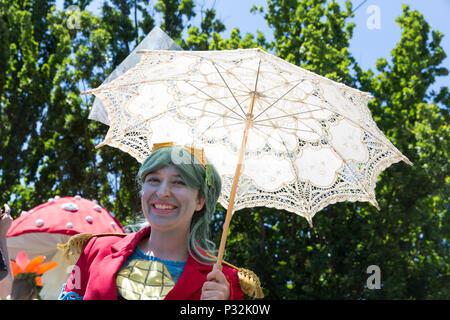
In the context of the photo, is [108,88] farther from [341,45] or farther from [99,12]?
[99,12]

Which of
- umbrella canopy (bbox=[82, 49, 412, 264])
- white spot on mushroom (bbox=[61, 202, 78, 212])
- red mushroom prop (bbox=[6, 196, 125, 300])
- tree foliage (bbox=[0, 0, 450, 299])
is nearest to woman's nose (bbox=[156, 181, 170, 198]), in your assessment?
umbrella canopy (bbox=[82, 49, 412, 264])

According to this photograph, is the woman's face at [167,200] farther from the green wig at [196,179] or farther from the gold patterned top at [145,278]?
the gold patterned top at [145,278]

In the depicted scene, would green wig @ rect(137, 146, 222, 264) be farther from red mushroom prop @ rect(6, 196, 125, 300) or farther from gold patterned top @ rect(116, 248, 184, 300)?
red mushroom prop @ rect(6, 196, 125, 300)

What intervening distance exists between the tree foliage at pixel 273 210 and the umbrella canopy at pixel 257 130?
19.5 feet

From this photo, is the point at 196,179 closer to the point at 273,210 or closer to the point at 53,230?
the point at 53,230

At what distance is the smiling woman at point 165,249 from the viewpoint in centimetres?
214

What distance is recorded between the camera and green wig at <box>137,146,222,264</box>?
234 centimetres

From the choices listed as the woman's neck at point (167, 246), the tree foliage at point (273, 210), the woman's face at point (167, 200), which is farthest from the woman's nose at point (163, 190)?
the tree foliage at point (273, 210)

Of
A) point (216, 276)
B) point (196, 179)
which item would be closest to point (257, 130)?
point (196, 179)

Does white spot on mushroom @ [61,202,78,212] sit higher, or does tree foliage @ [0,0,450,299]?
tree foliage @ [0,0,450,299]

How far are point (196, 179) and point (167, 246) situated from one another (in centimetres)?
33

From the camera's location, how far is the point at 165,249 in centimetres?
236

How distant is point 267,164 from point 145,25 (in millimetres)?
9644

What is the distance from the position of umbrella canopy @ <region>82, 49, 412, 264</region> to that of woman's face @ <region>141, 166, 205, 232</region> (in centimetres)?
53
